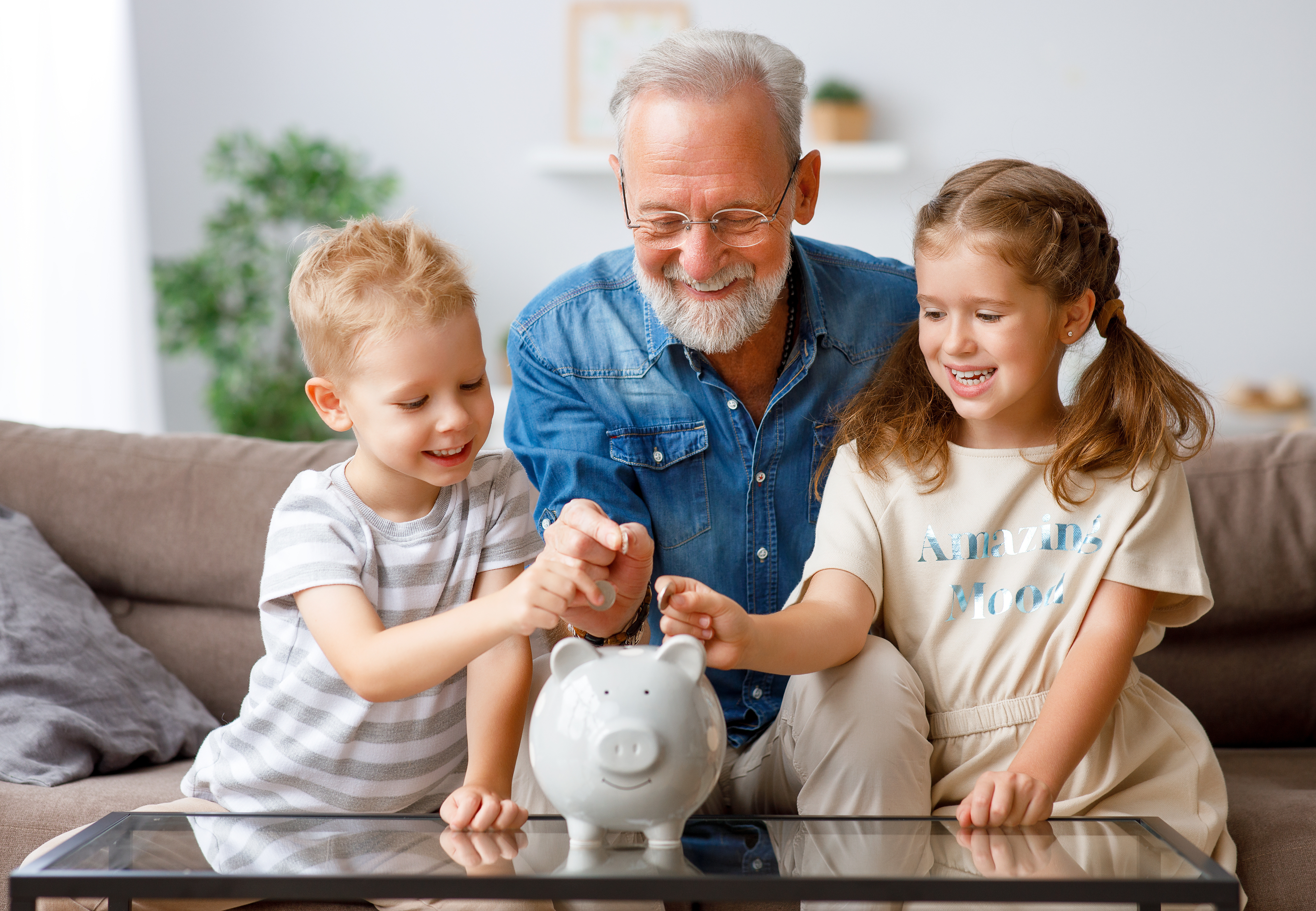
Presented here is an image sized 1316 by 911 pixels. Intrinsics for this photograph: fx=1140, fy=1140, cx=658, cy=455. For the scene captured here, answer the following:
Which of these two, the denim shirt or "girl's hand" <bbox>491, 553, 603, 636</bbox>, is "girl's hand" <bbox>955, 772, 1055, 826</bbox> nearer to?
"girl's hand" <bbox>491, 553, 603, 636</bbox>

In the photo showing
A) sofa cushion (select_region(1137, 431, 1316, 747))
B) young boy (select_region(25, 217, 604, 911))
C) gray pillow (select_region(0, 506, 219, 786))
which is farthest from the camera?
sofa cushion (select_region(1137, 431, 1316, 747))

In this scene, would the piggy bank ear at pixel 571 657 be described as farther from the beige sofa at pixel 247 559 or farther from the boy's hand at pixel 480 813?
the beige sofa at pixel 247 559

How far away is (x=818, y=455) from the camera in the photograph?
1.63m

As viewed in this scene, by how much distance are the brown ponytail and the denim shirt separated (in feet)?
0.58

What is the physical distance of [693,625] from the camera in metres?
1.10

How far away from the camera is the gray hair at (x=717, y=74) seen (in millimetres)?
1499

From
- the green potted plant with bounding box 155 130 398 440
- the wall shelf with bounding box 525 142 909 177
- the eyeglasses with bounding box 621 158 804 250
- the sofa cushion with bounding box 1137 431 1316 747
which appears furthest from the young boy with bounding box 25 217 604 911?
the wall shelf with bounding box 525 142 909 177

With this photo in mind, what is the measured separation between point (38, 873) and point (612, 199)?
3.58m

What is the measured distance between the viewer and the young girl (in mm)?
1311

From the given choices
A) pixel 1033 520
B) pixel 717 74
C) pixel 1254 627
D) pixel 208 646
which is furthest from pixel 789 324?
pixel 208 646

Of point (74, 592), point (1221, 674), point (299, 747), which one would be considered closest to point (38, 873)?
point (299, 747)

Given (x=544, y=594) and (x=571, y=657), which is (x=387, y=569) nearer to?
(x=544, y=594)

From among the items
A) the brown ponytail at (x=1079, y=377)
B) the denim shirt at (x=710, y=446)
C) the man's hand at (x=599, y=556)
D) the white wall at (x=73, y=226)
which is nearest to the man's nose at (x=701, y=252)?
the denim shirt at (x=710, y=446)

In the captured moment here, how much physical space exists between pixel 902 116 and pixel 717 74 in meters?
2.89
